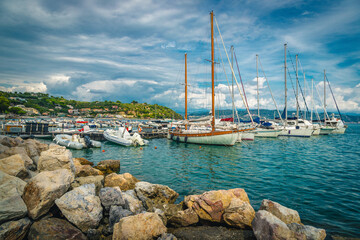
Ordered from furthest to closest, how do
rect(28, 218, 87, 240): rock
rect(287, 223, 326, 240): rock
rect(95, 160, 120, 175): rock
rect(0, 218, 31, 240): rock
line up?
rect(95, 160, 120, 175): rock → rect(287, 223, 326, 240): rock → rect(28, 218, 87, 240): rock → rect(0, 218, 31, 240): rock

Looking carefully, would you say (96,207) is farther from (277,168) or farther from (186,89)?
(186,89)

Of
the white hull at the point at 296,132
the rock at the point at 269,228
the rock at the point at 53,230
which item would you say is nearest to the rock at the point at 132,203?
the rock at the point at 53,230

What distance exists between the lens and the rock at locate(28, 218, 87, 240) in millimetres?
5676

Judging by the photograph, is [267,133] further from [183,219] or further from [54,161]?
[54,161]

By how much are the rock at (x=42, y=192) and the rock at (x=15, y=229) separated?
0.28 m

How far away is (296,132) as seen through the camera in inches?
1783

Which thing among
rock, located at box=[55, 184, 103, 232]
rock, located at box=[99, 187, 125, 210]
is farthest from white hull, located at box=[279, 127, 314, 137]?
rock, located at box=[55, 184, 103, 232]

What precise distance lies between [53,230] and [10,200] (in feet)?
5.26

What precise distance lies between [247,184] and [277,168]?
6181 millimetres

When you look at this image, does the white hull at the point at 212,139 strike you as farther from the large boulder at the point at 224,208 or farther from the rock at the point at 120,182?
the large boulder at the point at 224,208

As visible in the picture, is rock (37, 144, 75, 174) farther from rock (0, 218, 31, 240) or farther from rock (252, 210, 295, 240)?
rock (252, 210, 295, 240)

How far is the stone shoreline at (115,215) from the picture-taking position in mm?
5735

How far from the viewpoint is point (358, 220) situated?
8117 millimetres

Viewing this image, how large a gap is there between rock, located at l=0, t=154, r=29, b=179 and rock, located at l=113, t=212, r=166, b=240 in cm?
511
